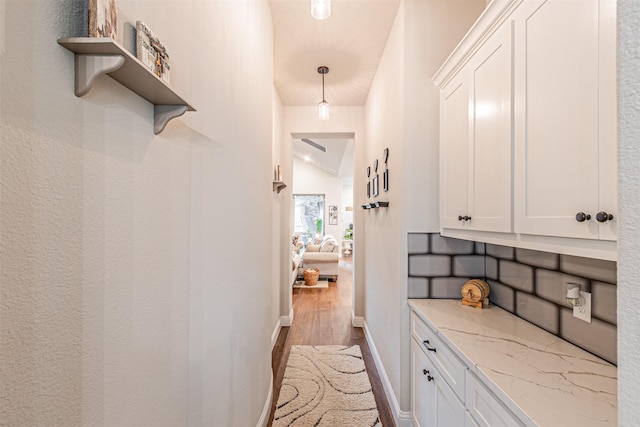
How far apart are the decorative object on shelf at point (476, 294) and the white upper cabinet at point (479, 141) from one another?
0.40 meters

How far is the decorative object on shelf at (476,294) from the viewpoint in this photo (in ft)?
5.92

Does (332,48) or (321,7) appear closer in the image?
(321,7)

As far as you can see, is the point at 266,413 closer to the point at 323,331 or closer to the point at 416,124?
the point at 323,331

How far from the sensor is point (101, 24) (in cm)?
55

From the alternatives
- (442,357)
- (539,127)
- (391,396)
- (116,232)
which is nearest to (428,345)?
(442,357)

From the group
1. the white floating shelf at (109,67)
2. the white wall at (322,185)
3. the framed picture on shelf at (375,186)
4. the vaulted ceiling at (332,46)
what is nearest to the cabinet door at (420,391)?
the framed picture on shelf at (375,186)

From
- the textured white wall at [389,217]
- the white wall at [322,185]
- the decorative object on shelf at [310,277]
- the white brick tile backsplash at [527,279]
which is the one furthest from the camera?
the white wall at [322,185]

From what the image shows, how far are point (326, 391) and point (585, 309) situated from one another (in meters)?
1.89

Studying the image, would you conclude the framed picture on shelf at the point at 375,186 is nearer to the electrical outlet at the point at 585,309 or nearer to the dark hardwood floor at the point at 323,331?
the dark hardwood floor at the point at 323,331

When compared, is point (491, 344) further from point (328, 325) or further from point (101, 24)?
point (328, 325)

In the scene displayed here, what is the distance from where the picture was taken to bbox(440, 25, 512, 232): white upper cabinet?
4.14 ft

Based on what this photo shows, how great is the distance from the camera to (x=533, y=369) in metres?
1.09

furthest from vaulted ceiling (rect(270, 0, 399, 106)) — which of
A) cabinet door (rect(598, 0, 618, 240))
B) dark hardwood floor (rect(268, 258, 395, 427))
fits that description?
dark hardwood floor (rect(268, 258, 395, 427))

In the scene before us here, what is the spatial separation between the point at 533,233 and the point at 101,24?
1.35 meters
